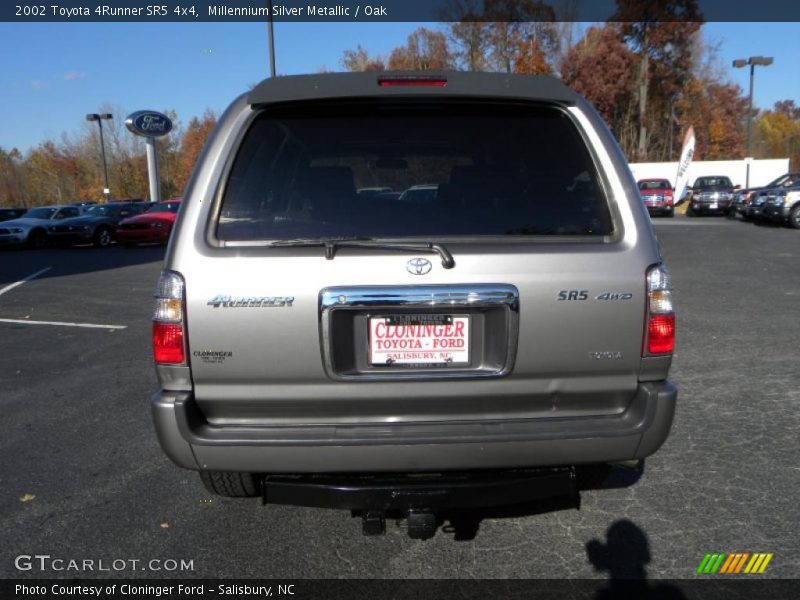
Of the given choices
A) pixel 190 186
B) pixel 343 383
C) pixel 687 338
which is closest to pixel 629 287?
pixel 343 383

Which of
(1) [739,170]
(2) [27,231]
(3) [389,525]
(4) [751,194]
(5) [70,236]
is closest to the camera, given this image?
(3) [389,525]

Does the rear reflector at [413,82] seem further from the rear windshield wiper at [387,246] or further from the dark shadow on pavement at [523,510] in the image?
the dark shadow on pavement at [523,510]

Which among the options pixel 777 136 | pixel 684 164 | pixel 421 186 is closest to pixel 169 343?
pixel 421 186

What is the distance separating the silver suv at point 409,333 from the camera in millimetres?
2402

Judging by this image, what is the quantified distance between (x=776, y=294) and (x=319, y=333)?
853 centimetres

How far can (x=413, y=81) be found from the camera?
2688mm

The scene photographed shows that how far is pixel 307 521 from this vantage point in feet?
10.7

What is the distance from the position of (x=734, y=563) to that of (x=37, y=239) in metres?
23.0

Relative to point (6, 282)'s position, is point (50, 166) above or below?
above

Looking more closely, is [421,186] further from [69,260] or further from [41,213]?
[41,213]

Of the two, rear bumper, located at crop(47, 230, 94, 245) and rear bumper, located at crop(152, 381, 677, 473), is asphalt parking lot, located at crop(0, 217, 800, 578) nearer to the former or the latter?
rear bumper, located at crop(152, 381, 677, 473)

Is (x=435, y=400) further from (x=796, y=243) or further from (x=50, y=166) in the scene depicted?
(x=50, y=166)

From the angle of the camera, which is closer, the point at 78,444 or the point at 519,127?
the point at 519,127

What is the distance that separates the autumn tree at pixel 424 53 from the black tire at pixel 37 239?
24.6 m
